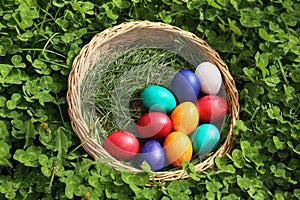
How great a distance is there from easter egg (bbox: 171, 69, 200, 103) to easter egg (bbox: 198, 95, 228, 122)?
0.04 m

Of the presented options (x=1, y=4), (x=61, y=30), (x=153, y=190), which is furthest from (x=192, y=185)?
(x=1, y=4)

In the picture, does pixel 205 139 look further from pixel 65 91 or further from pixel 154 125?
pixel 65 91

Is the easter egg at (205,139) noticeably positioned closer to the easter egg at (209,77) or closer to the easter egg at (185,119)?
the easter egg at (185,119)

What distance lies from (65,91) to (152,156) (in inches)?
18.6

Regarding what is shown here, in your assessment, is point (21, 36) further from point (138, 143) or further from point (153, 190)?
point (153, 190)

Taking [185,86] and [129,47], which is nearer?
[185,86]

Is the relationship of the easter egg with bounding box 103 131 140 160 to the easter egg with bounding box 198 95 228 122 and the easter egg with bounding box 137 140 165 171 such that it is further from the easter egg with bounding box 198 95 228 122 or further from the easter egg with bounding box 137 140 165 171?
the easter egg with bounding box 198 95 228 122

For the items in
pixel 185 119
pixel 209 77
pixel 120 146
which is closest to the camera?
pixel 120 146

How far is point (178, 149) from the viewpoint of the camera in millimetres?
2709

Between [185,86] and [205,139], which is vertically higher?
[185,86]

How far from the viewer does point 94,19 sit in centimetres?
304

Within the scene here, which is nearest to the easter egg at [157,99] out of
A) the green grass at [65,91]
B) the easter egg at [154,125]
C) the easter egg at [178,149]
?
the easter egg at [154,125]

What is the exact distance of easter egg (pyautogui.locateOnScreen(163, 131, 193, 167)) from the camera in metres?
2.71

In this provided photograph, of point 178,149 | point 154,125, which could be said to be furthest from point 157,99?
point 178,149
